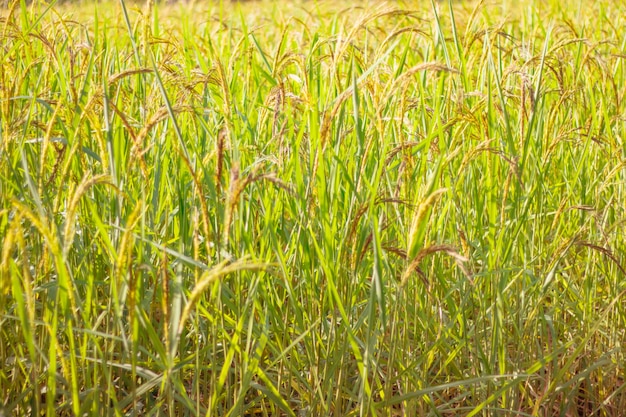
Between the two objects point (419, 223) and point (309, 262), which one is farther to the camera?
point (309, 262)

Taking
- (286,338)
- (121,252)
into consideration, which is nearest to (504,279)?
(286,338)

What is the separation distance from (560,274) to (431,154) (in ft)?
1.10

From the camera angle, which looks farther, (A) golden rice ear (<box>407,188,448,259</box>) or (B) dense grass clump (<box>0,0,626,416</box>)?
(B) dense grass clump (<box>0,0,626,416</box>)

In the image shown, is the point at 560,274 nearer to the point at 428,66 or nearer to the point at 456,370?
the point at 456,370

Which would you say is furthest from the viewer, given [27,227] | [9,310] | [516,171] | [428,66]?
[27,227]

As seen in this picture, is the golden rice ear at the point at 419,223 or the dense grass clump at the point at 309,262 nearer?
the golden rice ear at the point at 419,223

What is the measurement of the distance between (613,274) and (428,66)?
2.31 ft

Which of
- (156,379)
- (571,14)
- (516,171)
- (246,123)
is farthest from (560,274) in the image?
(571,14)

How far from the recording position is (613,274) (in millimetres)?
1337

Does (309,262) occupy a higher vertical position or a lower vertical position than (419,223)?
lower

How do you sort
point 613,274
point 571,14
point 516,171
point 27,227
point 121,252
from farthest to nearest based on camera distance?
point 571,14 → point 613,274 → point 27,227 → point 516,171 → point 121,252

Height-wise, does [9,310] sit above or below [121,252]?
below

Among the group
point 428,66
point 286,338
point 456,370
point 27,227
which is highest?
point 428,66

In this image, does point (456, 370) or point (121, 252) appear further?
point (456, 370)
